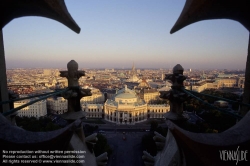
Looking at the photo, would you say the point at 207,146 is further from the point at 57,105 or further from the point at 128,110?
the point at 57,105

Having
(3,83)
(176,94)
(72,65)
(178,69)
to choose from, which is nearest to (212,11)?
(178,69)

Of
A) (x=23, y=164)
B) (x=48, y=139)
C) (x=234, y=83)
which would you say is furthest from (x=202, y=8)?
(x=234, y=83)

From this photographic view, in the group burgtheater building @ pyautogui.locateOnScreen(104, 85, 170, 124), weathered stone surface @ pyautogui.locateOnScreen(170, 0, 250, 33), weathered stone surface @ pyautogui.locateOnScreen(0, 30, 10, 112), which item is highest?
weathered stone surface @ pyautogui.locateOnScreen(170, 0, 250, 33)

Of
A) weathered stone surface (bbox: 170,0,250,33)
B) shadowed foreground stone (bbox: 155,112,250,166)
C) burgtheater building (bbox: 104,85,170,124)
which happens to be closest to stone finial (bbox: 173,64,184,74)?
weathered stone surface (bbox: 170,0,250,33)

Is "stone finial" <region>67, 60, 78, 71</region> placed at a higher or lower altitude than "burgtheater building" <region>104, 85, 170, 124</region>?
higher

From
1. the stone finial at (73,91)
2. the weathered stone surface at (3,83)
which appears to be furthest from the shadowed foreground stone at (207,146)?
the weathered stone surface at (3,83)

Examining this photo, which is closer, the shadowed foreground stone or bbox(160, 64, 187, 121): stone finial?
the shadowed foreground stone

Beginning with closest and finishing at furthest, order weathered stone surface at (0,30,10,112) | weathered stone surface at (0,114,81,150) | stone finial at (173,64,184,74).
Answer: weathered stone surface at (0,114,81,150) < weathered stone surface at (0,30,10,112) < stone finial at (173,64,184,74)

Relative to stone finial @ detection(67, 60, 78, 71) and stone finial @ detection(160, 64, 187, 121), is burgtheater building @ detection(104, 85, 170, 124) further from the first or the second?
stone finial @ detection(67, 60, 78, 71)

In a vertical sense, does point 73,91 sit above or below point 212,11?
below

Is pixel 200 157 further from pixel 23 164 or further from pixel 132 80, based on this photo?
pixel 132 80
